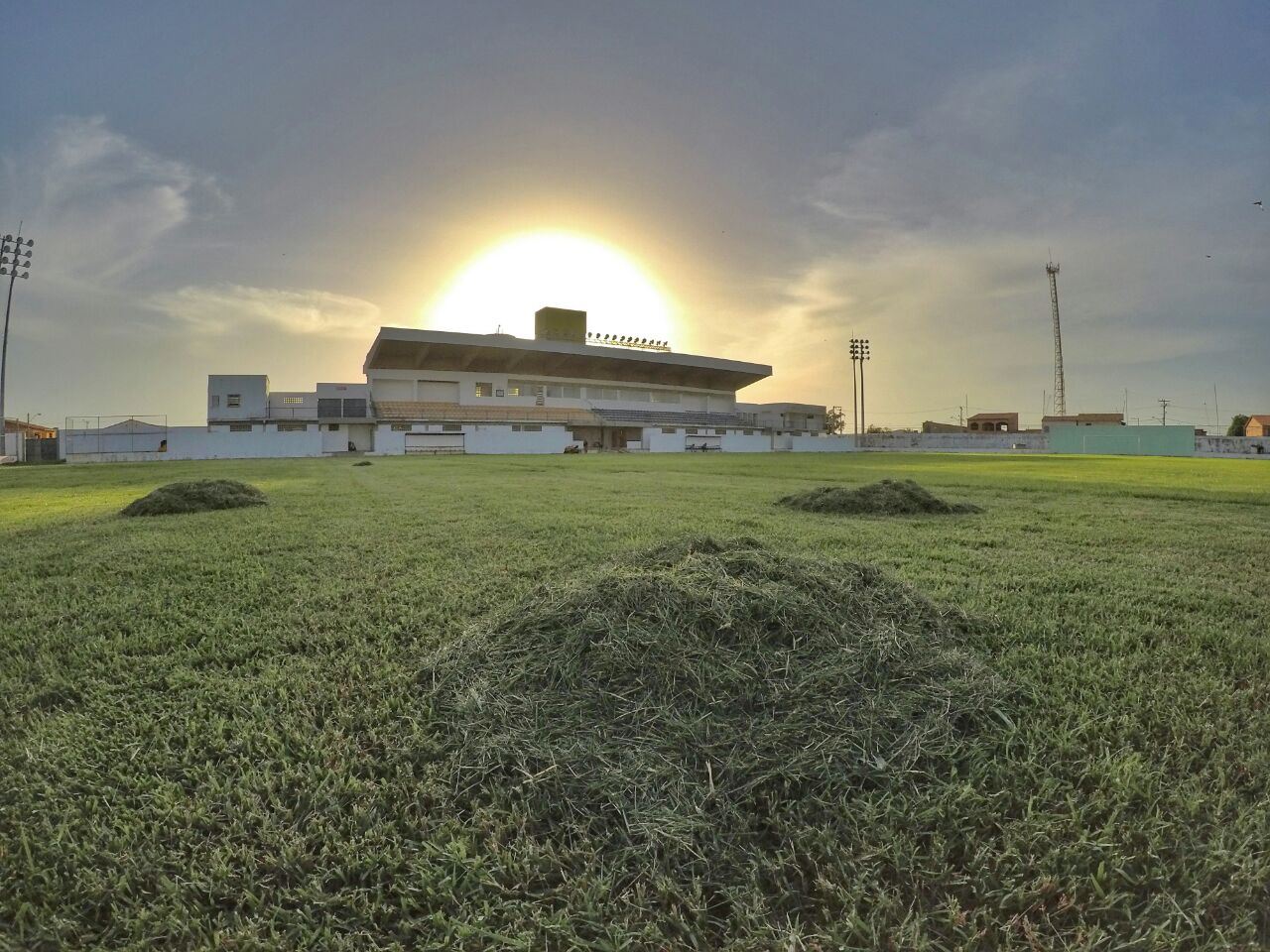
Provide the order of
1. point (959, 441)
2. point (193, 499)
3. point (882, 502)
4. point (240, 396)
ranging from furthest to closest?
point (959, 441) → point (240, 396) → point (193, 499) → point (882, 502)

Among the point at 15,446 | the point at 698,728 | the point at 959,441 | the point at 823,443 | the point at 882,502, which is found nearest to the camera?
the point at 698,728

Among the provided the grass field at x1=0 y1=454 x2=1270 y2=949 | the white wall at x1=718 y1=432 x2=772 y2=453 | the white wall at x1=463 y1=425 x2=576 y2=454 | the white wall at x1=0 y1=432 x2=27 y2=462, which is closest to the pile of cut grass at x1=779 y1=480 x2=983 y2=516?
the grass field at x1=0 y1=454 x2=1270 y2=949

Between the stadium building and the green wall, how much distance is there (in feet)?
64.9

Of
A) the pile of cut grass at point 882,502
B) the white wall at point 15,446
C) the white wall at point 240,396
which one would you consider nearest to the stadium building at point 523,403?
the white wall at point 240,396

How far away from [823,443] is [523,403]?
30.5m

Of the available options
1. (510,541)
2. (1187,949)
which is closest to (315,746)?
(1187,949)

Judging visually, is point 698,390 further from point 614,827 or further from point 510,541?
point 614,827

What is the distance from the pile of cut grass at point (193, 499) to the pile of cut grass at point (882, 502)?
8.72 meters

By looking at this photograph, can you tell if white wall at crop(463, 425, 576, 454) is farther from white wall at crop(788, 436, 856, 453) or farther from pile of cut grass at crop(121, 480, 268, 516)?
pile of cut grass at crop(121, 480, 268, 516)

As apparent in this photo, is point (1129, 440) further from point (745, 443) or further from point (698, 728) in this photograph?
point (698, 728)

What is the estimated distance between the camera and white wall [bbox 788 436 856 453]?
6241cm

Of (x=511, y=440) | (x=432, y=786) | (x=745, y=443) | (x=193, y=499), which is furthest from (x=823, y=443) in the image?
(x=432, y=786)

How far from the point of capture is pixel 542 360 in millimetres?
59750

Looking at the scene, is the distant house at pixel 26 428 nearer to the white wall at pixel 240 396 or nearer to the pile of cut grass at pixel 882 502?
the white wall at pixel 240 396
